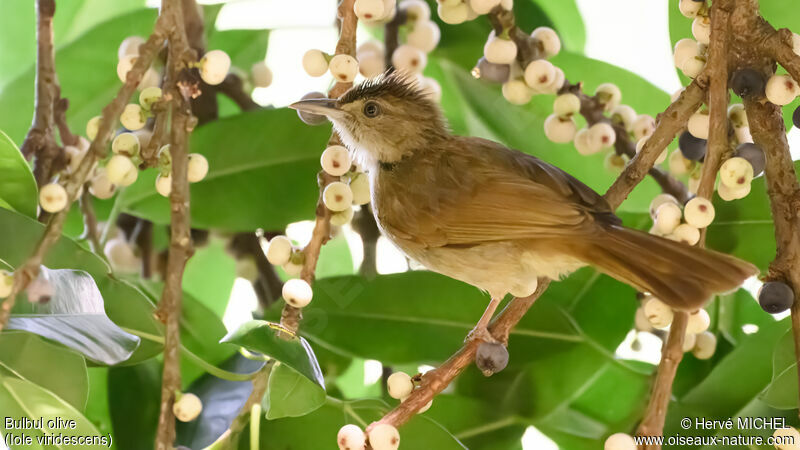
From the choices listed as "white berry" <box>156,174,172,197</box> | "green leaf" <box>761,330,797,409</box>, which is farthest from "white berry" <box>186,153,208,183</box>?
"green leaf" <box>761,330,797,409</box>

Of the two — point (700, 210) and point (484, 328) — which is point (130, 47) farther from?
point (700, 210)

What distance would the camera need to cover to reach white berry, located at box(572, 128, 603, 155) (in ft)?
5.75

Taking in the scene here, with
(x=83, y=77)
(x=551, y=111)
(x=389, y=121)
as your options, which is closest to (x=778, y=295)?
(x=551, y=111)

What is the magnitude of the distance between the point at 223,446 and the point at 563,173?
2.74ft

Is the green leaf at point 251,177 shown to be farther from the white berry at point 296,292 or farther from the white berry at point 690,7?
the white berry at point 690,7

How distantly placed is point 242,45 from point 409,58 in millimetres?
471

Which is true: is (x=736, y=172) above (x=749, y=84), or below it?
below

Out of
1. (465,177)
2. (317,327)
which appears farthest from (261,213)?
(465,177)

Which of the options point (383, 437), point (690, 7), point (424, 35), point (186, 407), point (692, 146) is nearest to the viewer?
point (383, 437)

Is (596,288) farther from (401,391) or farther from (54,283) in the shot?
(54,283)

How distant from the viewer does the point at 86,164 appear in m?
1.44

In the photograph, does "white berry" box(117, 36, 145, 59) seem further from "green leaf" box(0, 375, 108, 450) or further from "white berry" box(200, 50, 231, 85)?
"green leaf" box(0, 375, 108, 450)

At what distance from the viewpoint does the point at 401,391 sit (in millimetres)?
1501

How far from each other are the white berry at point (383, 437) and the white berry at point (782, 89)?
0.82 metres
